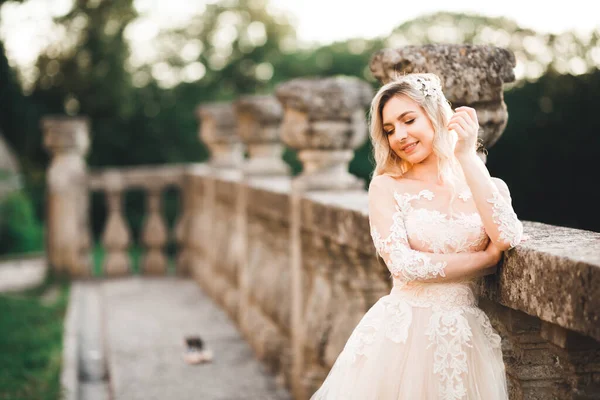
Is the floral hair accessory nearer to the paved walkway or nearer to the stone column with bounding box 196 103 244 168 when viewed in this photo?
the paved walkway

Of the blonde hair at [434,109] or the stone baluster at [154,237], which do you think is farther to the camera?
the stone baluster at [154,237]

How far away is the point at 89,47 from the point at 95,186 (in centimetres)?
689

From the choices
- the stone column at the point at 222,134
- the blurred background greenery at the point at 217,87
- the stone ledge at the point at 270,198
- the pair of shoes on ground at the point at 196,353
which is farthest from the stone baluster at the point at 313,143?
the blurred background greenery at the point at 217,87

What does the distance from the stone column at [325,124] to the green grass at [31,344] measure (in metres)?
1.94

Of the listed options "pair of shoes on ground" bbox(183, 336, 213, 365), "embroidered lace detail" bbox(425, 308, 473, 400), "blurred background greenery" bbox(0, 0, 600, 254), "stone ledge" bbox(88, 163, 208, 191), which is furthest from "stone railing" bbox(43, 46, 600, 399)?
"blurred background greenery" bbox(0, 0, 600, 254)

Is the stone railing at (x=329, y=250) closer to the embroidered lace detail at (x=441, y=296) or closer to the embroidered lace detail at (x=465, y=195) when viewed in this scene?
the embroidered lace detail at (x=441, y=296)

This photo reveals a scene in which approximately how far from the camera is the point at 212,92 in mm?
19438

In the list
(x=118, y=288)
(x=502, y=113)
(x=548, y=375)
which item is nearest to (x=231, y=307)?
(x=118, y=288)

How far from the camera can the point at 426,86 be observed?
2.50m

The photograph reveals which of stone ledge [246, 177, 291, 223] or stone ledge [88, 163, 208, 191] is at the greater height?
stone ledge [246, 177, 291, 223]

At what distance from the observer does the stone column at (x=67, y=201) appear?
27.8 ft

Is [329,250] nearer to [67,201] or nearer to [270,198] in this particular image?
[270,198]

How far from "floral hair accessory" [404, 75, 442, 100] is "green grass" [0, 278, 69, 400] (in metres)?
2.99

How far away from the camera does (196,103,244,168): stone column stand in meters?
7.69
